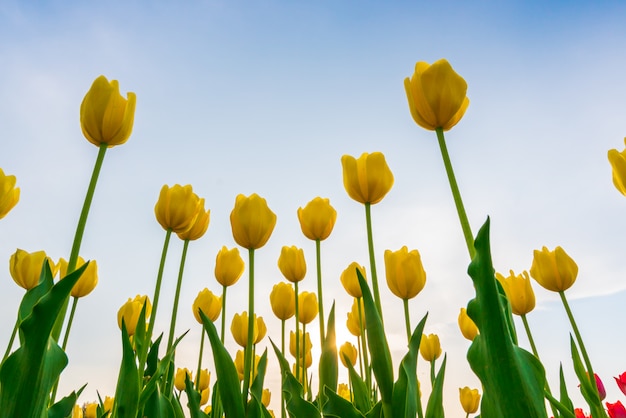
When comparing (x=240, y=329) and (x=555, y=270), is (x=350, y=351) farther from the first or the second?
(x=555, y=270)

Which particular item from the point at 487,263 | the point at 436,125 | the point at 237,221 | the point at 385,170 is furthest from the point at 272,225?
the point at 487,263

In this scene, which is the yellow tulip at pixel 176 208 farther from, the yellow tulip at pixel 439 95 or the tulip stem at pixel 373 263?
the yellow tulip at pixel 439 95

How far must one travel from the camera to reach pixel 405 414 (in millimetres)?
1844

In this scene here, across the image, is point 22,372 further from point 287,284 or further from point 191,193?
point 287,284

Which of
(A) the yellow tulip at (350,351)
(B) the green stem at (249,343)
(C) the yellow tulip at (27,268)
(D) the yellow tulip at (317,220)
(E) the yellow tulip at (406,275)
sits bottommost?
(B) the green stem at (249,343)

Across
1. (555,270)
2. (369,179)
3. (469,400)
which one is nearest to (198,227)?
(369,179)

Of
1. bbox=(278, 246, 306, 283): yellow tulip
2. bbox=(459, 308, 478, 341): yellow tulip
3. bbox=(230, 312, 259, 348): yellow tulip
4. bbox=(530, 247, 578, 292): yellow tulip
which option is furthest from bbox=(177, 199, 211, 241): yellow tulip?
bbox=(459, 308, 478, 341): yellow tulip

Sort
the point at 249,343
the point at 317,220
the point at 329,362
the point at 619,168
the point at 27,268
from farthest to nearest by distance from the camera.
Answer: the point at 27,268 → the point at 317,220 → the point at 329,362 → the point at 619,168 → the point at 249,343

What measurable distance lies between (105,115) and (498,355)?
1757 mm

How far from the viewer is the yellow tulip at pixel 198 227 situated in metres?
2.81

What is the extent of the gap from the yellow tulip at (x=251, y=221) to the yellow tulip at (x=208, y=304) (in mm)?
1263

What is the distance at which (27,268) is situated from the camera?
132 inches

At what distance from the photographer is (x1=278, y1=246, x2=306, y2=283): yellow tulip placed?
353 centimetres

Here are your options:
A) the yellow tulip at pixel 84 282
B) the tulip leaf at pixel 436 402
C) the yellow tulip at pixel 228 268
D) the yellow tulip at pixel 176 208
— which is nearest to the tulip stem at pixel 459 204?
the tulip leaf at pixel 436 402
